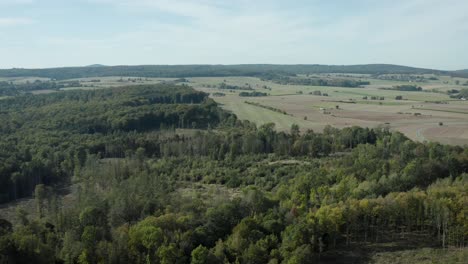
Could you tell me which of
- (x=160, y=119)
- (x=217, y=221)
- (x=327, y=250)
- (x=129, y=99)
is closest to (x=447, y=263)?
(x=327, y=250)

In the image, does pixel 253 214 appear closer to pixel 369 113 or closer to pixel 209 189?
pixel 209 189

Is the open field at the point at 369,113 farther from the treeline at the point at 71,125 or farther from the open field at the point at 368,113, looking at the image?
the treeline at the point at 71,125

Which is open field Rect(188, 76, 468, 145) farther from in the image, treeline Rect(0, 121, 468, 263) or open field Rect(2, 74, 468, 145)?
treeline Rect(0, 121, 468, 263)

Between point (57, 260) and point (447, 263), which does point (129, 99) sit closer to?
point (57, 260)

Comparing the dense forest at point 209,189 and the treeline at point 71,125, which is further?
the treeline at point 71,125

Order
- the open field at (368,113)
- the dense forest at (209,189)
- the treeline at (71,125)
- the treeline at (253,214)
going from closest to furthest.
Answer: the treeline at (253,214) → the dense forest at (209,189) → the treeline at (71,125) → the open field at (368,113)

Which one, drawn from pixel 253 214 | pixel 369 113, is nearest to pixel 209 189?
pixel 253 214

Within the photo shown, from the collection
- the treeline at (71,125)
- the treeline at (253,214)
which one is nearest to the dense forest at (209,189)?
the treeline at (253,214)

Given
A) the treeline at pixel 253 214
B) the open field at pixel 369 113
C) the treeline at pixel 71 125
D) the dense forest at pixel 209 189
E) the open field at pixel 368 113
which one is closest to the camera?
the treeline at pixel 253 214

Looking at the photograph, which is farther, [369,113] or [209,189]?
[369,113]
